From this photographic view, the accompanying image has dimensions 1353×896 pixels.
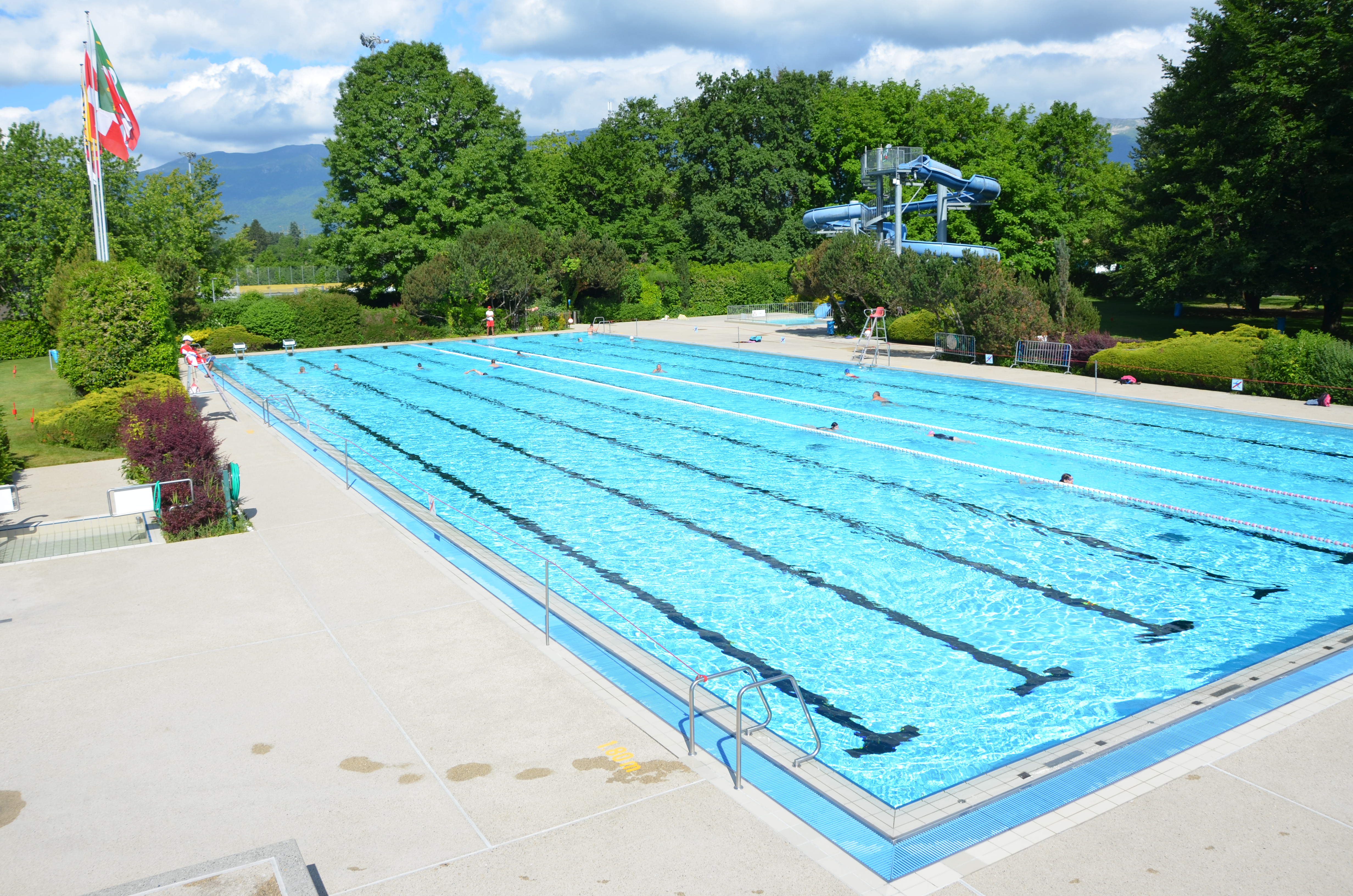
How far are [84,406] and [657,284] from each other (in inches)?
1347

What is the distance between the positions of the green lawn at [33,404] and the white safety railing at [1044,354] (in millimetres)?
24223

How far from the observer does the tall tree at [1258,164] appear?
2833 centimetres

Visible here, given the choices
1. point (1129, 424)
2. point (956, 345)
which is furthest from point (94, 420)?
point (956, 345)

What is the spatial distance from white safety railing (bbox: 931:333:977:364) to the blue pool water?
490cm

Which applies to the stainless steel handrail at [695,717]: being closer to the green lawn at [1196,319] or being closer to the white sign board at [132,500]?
the white sign board at [132,500]

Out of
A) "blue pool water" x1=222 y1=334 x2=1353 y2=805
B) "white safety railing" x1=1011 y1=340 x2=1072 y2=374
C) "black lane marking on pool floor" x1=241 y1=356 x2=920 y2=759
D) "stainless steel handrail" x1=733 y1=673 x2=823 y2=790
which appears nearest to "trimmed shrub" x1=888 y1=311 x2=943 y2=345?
"white safety railing" x1=1011 y1=340 x2=1072 y2=374

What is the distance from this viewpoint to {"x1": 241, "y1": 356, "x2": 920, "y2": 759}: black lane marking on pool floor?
299 inches

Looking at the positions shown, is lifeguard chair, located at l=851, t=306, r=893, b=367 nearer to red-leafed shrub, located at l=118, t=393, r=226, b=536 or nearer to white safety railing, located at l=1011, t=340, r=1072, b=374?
white safety railing, located at l=1011, t=340, r=1072, b=374

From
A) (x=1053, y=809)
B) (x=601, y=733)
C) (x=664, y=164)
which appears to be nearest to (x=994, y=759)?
(x=1053, y=809)

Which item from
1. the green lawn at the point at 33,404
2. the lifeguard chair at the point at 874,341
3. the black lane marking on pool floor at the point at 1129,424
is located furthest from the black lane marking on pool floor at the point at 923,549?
the lifeguard chair at the point at 874,341

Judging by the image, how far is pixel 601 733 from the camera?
656cm

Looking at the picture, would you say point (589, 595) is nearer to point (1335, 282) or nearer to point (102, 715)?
point (102, 715)

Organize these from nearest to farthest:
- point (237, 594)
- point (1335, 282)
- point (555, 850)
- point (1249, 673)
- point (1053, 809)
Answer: point (555, 850)
point (1053, 809)
point (1249, 673)
point (237, 594)
point (1335, 282)

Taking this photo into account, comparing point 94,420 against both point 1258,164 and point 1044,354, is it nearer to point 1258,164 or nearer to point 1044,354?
point 1044,354
